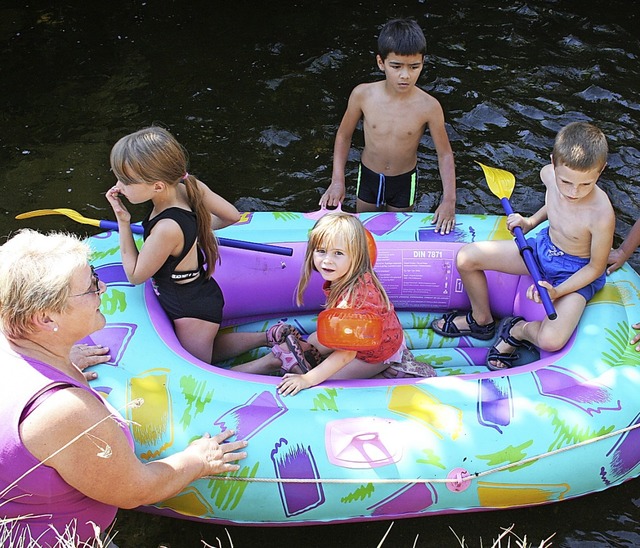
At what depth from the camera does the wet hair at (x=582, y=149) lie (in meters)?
2.69

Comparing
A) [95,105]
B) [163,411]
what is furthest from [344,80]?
[163,411]

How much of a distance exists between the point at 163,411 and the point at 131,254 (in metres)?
0.61

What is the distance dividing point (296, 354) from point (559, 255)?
1.12m

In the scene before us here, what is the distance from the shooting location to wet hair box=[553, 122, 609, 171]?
8.82 ft

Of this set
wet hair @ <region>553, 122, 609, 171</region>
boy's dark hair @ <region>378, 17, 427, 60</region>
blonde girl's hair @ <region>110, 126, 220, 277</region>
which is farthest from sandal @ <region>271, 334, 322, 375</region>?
boy's dark hair @ <region>378, 17, 427, 60</region>

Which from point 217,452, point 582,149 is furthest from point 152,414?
point 582,149

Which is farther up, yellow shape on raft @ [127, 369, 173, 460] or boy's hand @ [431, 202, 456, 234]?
boy's hand @ [431, 202, 456, 234]

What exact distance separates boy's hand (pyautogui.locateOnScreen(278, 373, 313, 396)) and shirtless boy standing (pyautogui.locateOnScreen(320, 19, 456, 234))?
1087 mm

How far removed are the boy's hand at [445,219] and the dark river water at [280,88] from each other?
95 cm

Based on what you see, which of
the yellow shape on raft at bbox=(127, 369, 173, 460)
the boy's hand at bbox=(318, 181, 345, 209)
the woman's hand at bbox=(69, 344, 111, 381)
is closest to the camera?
the yellow shape on raft at bbox=(127, 369, 173, 460)

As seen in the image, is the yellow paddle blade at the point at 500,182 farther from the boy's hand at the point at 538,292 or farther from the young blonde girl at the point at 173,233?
the young blonde girl at the point at 173,233

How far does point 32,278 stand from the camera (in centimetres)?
191

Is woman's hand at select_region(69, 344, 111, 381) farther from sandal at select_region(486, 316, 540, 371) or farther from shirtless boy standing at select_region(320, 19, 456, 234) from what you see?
sandal at select_region(486, 316, 540, 371)

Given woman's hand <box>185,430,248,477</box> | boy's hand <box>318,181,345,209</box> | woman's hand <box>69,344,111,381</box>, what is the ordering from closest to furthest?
woman's hand <box>185,430,248,477</box>
woman's hand <box>69,344,111,381</box>
boy's hand <box>318,181,345,209</box>
